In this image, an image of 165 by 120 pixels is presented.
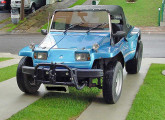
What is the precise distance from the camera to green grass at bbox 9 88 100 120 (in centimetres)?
571

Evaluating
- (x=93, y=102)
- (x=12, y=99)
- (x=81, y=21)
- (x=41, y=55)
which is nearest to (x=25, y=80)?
(x=12, y=99)

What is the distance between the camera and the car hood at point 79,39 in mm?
6598

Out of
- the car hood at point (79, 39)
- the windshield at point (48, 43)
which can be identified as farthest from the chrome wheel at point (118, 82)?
the windshield at point (48, 43)

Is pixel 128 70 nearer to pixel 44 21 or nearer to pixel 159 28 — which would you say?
pixel 159 28

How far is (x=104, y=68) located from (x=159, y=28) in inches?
653

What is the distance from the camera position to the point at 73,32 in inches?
286

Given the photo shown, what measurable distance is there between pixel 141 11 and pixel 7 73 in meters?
19.0

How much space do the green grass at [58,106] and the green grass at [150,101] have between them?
935mm

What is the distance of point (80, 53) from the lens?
6223 mm

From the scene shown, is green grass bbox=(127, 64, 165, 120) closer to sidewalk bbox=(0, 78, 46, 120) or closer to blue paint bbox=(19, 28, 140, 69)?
blue paint bbox=(19, 28, 140, 69)

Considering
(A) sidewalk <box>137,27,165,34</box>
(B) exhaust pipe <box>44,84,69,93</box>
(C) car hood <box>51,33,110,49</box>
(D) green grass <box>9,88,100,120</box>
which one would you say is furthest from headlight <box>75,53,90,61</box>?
(A) sidewalk <box>137,27,165,34</box>

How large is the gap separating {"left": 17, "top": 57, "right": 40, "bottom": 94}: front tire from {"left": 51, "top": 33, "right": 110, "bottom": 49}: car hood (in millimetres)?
752

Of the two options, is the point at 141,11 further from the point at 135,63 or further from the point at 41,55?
the point at 41,55

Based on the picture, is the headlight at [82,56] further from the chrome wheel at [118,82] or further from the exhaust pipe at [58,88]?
the chrome wheel at [118,82]
